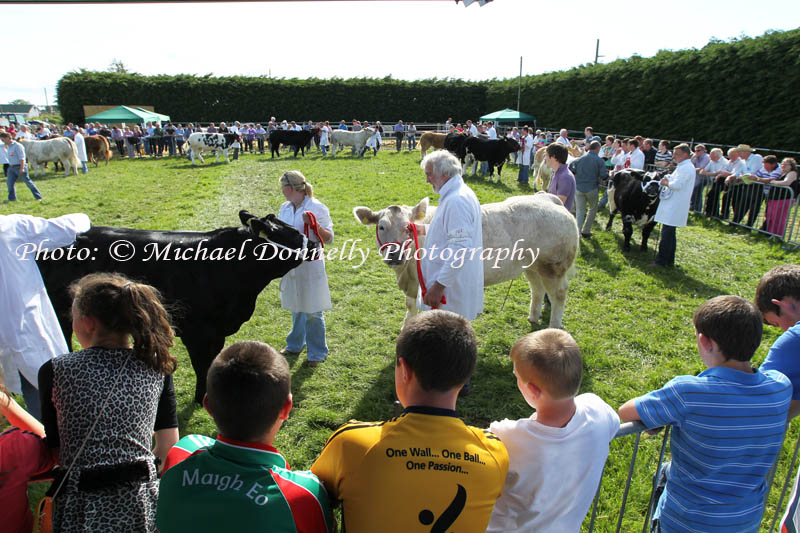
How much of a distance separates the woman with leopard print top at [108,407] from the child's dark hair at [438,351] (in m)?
1.08

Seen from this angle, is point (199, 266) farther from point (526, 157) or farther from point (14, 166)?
point (526, 157)

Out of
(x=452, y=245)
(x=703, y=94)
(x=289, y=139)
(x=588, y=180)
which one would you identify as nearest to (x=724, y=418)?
(x=452, y=245)

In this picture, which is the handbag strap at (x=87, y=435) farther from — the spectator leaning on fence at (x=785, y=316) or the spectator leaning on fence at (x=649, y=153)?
the spectator leaning on fence at (x=649, y=153)

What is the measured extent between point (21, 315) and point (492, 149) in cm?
1638

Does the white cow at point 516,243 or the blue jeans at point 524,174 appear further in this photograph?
the blue jeans at point 524,174

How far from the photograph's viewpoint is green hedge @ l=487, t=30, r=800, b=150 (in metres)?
16.6

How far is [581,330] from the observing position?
20.8 ft

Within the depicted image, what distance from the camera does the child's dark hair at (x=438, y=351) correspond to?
1.61m

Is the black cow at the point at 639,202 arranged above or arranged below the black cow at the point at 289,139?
below

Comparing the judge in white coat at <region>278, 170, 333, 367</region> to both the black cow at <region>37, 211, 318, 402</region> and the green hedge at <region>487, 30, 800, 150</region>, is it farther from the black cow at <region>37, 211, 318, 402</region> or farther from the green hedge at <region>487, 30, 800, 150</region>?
the green hedge at <region>487, 30, 800, 150</region>

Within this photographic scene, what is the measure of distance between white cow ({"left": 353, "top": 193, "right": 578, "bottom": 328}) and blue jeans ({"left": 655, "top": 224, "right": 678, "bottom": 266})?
340 centimetres

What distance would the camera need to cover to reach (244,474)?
4.80 feet

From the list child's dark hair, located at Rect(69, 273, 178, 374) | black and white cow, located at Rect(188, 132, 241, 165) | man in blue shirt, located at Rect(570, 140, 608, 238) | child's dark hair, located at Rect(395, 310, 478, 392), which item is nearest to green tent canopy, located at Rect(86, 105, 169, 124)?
black and white cow, located at Rect(188, 132, 241, 165)

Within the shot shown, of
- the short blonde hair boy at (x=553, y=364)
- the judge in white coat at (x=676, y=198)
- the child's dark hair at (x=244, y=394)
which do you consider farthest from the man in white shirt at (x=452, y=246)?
the judge in white coat at (x=676, y=198)
